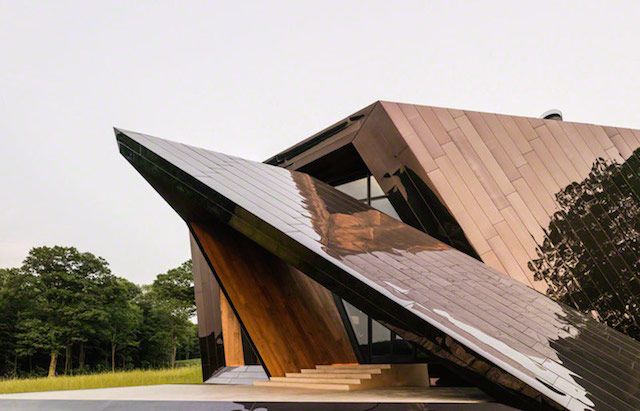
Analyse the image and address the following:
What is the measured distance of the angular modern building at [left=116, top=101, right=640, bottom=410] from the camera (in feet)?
20.6

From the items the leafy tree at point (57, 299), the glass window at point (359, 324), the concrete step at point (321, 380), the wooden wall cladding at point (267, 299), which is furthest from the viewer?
the leafy tree at point (57, 299)

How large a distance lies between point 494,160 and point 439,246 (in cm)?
353

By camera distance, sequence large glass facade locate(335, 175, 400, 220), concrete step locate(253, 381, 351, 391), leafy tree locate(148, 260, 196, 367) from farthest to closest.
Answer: leafy tree locate(148, 260, 196, 367)
large glass facade locate(335, 175, 400, 220)
concrete step locate(253, 381, 351, 391)

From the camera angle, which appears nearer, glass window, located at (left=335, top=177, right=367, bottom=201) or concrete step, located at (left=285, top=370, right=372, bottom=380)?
concrete step, located at (left=285, top=370, right=372, bottom=380)

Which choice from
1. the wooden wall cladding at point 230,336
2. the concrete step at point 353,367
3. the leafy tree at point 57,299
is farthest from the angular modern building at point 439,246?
the leafy tree at point 57,299

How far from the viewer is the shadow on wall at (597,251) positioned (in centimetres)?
1105

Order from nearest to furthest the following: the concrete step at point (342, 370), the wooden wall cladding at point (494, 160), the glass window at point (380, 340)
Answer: the concrete step at point (342, 370), the wooden wall cladding at point (494, 160), the glass window at point (380, 340)

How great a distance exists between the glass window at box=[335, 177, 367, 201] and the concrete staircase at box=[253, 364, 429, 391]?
495cm

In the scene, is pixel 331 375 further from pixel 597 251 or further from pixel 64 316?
pixel 64 316

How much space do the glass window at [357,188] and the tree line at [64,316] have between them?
34.1 metres

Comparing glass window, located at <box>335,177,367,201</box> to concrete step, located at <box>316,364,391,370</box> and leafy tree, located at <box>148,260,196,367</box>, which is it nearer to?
concrete step, located at <box>316,364,391,370</box>

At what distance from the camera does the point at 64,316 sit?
41.7m

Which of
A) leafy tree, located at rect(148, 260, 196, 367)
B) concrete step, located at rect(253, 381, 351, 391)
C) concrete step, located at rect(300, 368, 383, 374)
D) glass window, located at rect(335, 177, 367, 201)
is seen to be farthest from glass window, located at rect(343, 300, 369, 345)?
leafy tree, located at rect(148, 260, 196, 367)

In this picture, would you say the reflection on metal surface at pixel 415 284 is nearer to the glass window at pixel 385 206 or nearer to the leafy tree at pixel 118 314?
the glass window at pixel 385 206
